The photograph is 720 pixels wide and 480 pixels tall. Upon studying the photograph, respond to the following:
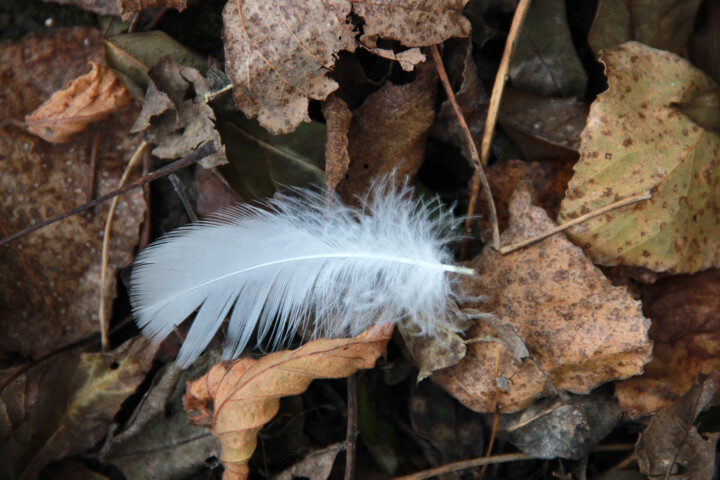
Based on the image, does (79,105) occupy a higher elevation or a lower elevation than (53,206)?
higher

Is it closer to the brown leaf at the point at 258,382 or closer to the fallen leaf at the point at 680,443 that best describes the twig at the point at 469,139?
the brown leaf at the point at 258,382

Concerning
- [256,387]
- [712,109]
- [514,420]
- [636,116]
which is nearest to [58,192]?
[256,387]

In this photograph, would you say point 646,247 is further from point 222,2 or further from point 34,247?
point 34,247

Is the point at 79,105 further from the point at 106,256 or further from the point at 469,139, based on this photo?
the point at 469,139

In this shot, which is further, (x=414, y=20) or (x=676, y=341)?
(x=676, y=341)

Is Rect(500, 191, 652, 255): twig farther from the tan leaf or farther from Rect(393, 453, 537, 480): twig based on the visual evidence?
the tan leaf

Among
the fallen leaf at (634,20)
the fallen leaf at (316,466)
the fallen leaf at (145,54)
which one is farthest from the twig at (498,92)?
the fallen leaf at (145,54)

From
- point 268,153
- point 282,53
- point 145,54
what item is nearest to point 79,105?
point 145,54
